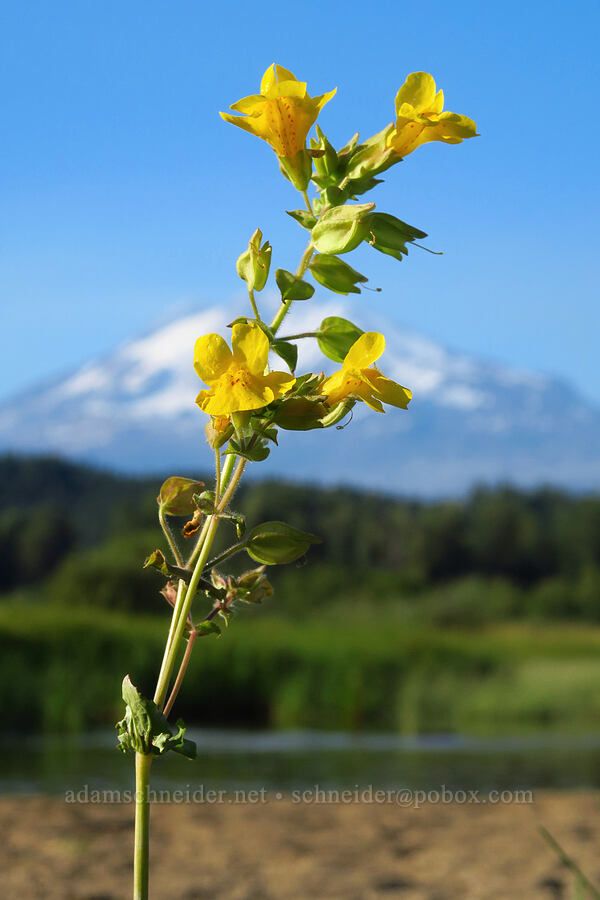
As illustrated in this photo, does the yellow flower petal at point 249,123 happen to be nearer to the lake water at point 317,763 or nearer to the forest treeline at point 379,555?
the lake water at point 317,763

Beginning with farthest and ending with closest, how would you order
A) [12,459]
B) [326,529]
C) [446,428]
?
[446,428], [12,459], [326,529]

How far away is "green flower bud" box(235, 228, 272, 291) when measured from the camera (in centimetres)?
86

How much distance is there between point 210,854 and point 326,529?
12.5 m

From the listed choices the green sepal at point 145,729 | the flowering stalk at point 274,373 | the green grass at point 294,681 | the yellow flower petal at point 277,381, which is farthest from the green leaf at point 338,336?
the green grass at point 294,681

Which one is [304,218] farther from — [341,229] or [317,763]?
[317,763]

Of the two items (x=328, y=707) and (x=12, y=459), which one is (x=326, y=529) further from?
(x=12, y=459)

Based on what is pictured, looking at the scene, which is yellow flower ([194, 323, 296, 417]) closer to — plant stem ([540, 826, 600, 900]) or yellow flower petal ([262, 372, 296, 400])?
yellow flower petal ([262, 372, 296, 400])

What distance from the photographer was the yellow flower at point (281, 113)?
2.94 feet

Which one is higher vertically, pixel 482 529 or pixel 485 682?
pixel 482 529

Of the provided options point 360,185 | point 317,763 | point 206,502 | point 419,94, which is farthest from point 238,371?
point 317,763

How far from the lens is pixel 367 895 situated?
333 centimetres

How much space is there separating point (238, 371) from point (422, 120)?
30cm

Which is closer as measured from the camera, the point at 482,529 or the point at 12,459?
the point at 482,529

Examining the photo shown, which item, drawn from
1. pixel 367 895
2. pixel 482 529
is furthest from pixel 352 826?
pixel 482 529
